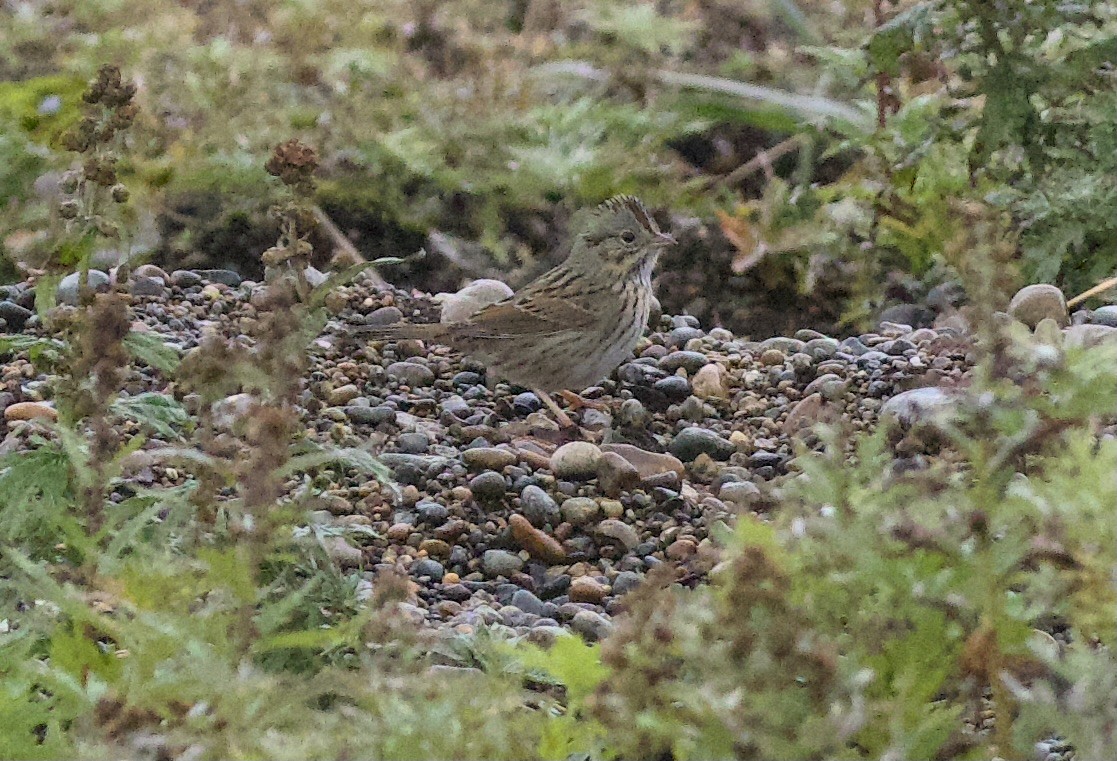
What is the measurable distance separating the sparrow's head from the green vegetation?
441 mm

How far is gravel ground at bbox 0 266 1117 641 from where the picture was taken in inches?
132

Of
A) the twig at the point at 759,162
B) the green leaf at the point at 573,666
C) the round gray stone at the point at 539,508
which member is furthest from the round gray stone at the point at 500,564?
the twig at the point at 759,162

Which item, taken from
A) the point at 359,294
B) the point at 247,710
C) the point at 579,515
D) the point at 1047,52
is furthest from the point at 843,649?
A: the point at 1047,52

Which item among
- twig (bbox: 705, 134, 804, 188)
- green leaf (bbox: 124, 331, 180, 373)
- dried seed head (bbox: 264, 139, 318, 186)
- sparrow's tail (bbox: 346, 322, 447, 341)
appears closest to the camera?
dried seed head (bbox: 264, 139, 318, 186)

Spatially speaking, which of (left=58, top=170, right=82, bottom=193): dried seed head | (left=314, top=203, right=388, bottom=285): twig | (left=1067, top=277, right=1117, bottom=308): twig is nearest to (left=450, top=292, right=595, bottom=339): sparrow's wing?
(left=314, top=203, right=388, bottom=285): twig

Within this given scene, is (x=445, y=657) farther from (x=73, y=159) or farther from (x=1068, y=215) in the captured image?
(x=73, y=159)

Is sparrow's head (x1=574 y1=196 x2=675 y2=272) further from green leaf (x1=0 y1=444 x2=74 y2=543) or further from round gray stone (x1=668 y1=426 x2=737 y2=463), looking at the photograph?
green leaf (x1=0 y1=444 x2=74 y2=543)

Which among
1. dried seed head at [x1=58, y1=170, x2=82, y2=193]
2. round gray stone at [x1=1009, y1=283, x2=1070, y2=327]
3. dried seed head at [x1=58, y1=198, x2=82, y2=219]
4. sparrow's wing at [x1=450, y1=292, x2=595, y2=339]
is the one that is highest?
dried seed head at [x1=58, y1=170, x2=82, y2=193]

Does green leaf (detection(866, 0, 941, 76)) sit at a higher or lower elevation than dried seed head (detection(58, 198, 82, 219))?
lower

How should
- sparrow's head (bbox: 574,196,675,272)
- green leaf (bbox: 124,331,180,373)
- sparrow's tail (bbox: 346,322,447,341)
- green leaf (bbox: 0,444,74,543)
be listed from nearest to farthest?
green leaf (bbox: 0,444,74,543)
green leaf (bbox: 124,331,180,373)
sparrow's tail (bbox: 346,322,447,341)
sparrow's head (bbox: 574,196,675,272)

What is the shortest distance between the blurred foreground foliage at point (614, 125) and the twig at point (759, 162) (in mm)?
19

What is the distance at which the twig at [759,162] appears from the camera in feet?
21.1

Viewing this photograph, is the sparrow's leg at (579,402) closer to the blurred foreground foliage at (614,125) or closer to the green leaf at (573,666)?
the blurred foreground foliage at (614,125)

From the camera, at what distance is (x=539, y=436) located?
4.11 metres
